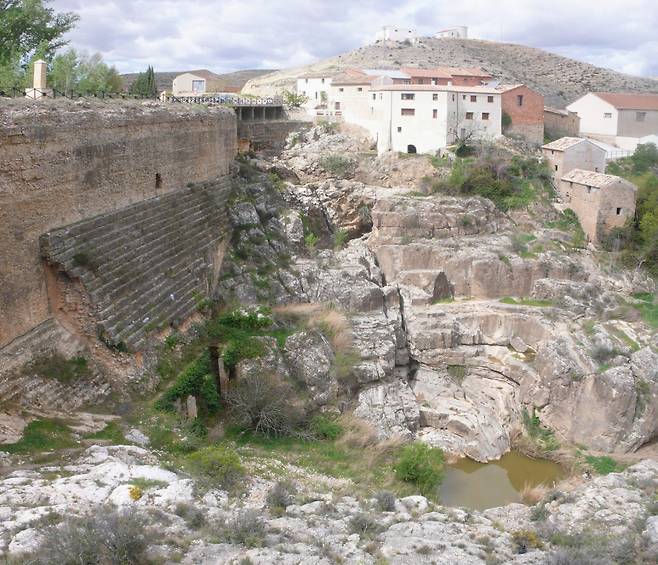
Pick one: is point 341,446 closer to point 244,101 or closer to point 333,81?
point 244,101

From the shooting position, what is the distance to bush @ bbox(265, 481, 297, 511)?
12664mm

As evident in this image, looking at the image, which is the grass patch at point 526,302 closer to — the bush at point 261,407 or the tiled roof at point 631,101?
the bush at point 261,407

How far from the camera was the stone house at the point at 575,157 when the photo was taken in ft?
108

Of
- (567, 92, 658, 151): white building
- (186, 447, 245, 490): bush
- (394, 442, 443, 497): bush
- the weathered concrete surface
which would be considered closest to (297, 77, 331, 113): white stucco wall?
(567, 92, 658, 151): white building

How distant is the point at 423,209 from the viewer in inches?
1161

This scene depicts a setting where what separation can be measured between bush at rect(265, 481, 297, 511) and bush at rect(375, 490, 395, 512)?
1.70m

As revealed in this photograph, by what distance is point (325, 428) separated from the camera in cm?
1975

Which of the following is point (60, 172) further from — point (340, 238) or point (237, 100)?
point (237, 100)

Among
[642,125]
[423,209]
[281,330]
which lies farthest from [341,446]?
[642,125]

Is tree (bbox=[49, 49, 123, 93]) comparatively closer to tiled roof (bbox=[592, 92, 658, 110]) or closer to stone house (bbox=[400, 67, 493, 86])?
stone house (bbox=[400, 67, 493, 86])

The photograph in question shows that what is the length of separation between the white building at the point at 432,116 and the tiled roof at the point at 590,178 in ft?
14.3

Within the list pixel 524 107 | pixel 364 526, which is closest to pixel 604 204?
pixel 524 107

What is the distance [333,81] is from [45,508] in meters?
32.8

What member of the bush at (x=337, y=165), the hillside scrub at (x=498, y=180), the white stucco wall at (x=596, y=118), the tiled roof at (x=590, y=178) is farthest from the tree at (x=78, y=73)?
the white stucco wall at (x=596, y=118)
